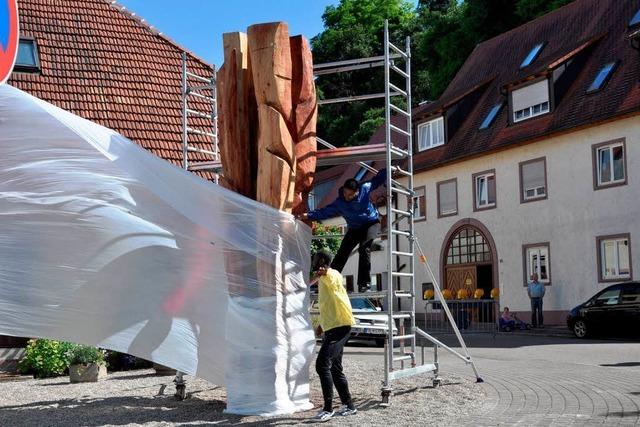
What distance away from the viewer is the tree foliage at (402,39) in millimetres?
44719

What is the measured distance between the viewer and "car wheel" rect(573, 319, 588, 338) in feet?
74.0

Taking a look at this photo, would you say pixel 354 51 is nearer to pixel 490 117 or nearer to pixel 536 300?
pixel 490 117

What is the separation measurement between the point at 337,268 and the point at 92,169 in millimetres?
3202

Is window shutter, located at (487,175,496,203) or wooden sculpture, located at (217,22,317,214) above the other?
window shutter, located at (487,175,496,203)

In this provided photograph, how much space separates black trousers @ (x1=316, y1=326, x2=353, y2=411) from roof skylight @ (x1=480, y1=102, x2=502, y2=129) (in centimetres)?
2529

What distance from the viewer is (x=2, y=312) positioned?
7.77 m

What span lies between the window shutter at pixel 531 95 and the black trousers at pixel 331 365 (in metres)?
23.1

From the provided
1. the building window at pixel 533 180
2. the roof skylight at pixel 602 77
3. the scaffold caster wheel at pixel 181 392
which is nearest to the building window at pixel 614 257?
the building window at pixel 533 180

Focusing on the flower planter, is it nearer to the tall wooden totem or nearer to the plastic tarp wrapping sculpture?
the tall wooden totem

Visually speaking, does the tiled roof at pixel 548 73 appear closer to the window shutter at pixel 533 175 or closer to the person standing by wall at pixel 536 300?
the window shutter at pixel 533 175

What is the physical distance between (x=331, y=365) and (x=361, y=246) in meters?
1.85

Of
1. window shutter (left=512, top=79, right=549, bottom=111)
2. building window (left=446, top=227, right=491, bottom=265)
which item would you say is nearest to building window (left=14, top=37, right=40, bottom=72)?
window shutter (left=512, top=79, right=549, bottom=111)

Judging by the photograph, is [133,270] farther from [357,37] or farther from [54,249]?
[357,37]

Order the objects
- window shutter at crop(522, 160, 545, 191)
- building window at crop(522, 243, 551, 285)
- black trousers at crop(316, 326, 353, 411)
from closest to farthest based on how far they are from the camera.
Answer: black trousers at crop(316, 326, 353, 411) < building window at crop(522, 243, 551, 285) < window shutter at crop(522, 160, 545, 191)
